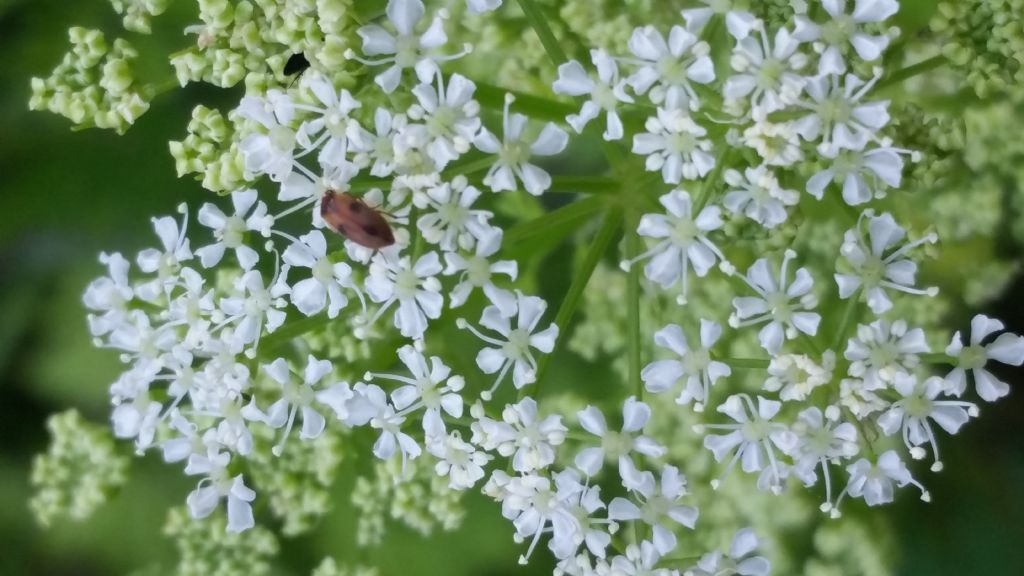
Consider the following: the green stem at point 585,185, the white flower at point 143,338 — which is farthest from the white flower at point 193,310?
the green stem at point 585,185

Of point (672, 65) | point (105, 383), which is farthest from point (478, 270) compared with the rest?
point (105, 383)

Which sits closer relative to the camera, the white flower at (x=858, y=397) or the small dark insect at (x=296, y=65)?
the white flower at (x=858, y=397)

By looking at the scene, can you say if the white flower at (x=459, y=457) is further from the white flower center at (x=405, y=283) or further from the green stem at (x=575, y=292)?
the white flower center at (x=405, y=283)

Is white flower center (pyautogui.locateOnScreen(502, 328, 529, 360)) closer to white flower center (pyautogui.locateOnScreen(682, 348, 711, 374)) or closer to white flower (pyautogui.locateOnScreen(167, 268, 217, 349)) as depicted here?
white flower center (pyautogui.locateOnScreen(682, 348, 711, 374))

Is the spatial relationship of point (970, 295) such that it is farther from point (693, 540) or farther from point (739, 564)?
point (739, 564)

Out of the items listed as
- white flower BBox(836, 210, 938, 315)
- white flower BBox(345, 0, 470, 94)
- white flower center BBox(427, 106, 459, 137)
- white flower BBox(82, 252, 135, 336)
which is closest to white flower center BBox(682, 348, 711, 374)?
white flower BBox(836, 210, 938, 315)

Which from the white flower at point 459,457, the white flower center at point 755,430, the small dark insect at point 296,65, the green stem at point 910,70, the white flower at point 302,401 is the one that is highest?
the green stem at point 910,70

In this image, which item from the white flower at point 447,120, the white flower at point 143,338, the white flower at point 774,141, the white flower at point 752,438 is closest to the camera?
the white flower at point 774,141
